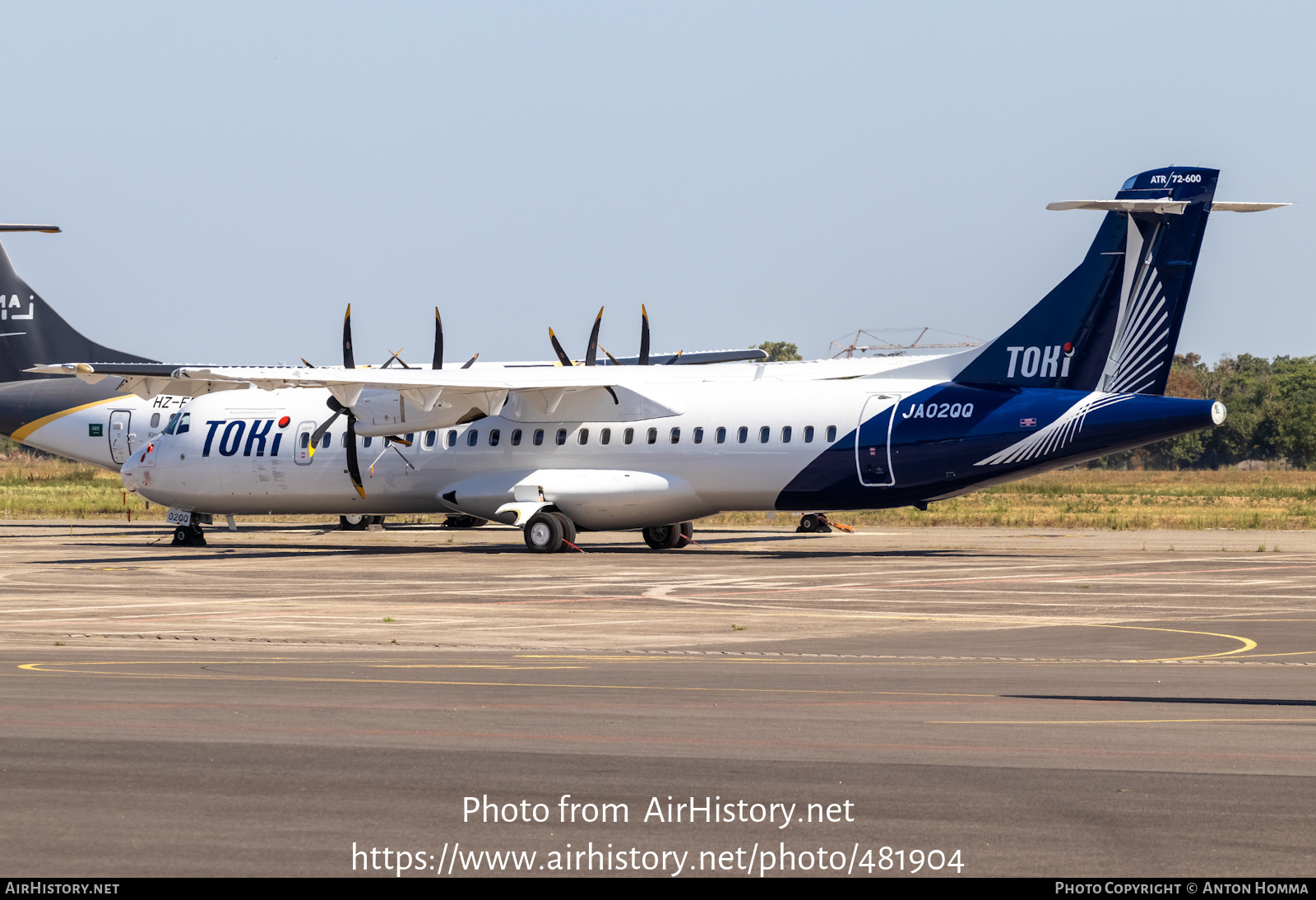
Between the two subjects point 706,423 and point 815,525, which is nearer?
point 706,423

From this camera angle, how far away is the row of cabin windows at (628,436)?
117ft

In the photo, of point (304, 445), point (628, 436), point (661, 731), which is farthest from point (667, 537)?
point (661, 731)

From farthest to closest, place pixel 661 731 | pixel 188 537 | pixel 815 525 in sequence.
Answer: pixel 815 525
pixel 188 537
pixel 661 731

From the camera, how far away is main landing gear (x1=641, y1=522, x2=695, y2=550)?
4038 centimetres

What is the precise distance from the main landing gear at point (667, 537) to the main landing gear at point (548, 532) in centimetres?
300

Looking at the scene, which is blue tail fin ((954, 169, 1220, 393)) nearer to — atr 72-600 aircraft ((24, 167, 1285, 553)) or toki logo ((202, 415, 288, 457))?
atr 72-600 aircraft ((24, 167, 1285, 553))

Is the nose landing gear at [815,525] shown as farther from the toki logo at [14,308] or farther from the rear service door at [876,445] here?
the toki logo at [14,308]

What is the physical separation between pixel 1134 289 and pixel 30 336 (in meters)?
36.4

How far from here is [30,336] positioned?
52.3m

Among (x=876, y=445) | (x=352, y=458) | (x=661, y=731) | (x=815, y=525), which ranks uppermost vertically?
(x=876, y=445)

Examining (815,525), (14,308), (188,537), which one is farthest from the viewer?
(14,308)

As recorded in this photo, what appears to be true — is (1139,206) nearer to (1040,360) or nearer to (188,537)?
(1040,360)

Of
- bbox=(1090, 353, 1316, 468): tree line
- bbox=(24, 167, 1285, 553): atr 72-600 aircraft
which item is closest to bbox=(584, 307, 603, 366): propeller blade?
bbox=(24, 167, 1285, 553): atr 72-600 aircraft

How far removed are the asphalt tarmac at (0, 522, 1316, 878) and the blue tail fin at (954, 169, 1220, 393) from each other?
26.0ft
